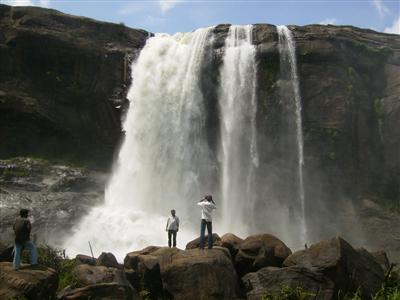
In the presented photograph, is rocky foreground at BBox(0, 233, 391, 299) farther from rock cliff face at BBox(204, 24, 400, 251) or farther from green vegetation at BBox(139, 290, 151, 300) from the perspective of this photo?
rock cliff face at BBox(204, 24, 400, 251)

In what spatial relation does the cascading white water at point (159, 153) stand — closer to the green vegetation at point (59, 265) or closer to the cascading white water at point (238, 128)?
the cascading white water at point (238, 128)

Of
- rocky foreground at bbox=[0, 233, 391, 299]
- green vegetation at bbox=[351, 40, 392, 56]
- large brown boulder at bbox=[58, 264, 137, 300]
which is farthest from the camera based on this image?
green vegetation at bbox=[351, 40, 392, 56]

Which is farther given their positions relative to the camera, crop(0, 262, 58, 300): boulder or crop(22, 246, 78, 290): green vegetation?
crop(22, 246, 78, 290): green vegetation

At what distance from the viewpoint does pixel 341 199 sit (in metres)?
30.5

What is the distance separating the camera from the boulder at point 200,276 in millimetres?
13905

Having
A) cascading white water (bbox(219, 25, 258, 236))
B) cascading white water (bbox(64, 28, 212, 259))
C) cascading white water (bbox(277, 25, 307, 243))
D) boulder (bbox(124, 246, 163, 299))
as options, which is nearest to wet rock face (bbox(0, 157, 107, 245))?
cascading white water (bbox(64, 28, 212, 259))

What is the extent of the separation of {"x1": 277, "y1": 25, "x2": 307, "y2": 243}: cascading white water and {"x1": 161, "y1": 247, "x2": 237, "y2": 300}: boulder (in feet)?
52.1

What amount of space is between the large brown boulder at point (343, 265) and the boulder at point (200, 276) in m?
2.47

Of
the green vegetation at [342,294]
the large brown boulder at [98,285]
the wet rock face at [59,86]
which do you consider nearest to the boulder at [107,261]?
the large brown boulder at [98,285]

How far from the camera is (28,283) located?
474 inches

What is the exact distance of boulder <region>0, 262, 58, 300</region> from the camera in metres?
11.9

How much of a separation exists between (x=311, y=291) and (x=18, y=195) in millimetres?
18281

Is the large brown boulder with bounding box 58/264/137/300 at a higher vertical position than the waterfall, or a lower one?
lower

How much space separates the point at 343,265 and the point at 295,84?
18.8 meters
